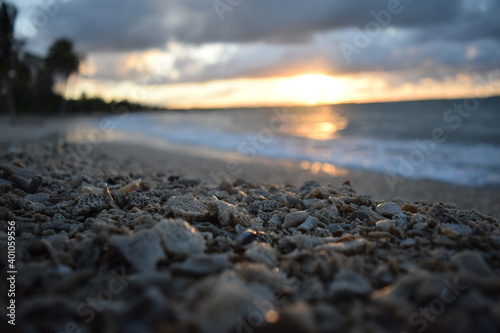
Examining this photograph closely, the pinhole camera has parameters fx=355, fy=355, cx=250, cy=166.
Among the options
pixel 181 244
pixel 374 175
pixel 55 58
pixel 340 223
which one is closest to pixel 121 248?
pixel 181 244

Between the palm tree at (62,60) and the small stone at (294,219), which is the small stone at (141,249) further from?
the palm tree at (62,60)

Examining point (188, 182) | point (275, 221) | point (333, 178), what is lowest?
point (333, 178)

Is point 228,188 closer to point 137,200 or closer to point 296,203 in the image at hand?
point 296,203

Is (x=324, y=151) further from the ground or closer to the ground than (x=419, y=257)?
closer to the ground

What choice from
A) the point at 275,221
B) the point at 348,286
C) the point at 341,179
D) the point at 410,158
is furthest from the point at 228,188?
the point at 410,158

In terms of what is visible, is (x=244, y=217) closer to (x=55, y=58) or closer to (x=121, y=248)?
(x=121, y=248)
